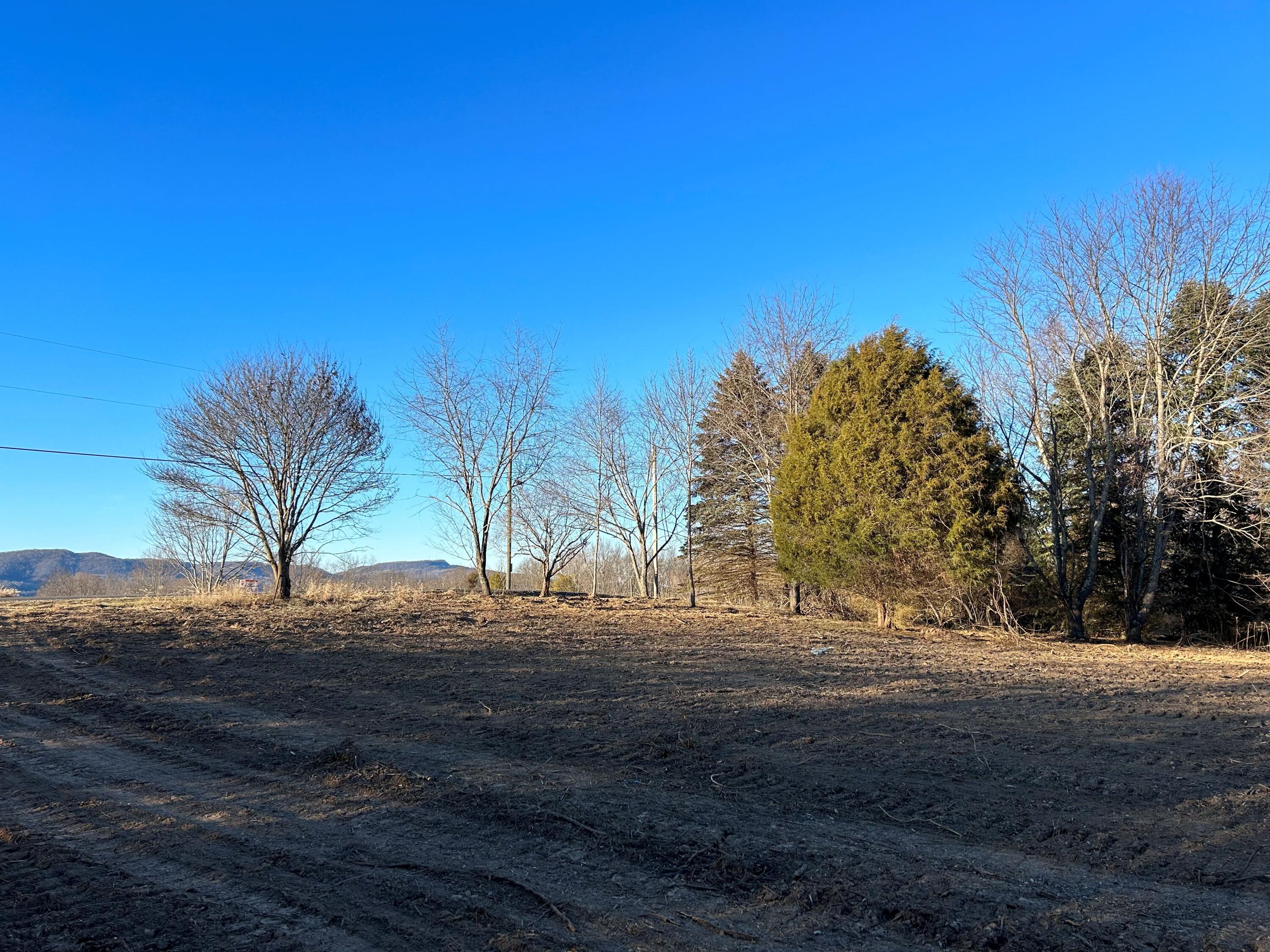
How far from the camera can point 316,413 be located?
17672 mm

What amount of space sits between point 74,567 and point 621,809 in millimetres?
89906

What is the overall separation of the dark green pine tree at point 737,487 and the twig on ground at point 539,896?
56.7 ft

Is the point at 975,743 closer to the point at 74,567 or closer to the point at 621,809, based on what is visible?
the point at 621,809

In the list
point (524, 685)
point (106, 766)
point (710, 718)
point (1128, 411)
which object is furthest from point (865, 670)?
point (1128, 411)

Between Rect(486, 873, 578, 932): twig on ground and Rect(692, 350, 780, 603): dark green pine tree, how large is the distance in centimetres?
1728

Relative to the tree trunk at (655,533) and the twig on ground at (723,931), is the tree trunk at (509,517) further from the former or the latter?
the twig on ground at (723,931)

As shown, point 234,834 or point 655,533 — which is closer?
point 234,834

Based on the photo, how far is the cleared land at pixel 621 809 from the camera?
327 cm

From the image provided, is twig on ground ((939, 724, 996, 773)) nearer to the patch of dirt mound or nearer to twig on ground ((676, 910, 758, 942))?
twig on ground ((676, 910, 758, 942))

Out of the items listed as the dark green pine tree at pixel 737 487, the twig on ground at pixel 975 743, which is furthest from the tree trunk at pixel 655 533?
the twig on ground at pixel 975 743

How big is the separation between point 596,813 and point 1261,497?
17.7 metres

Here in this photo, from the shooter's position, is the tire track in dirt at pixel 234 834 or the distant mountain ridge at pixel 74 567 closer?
the tire track in dirt at pixel 234 834

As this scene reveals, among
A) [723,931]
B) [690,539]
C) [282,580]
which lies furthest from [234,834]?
[690,539]

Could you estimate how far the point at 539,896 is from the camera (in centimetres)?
352
